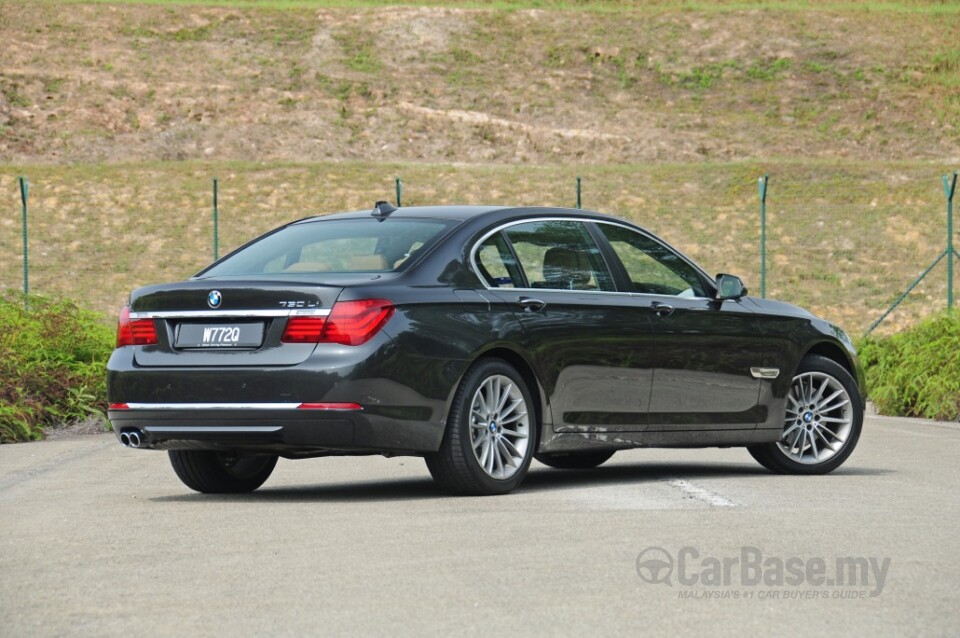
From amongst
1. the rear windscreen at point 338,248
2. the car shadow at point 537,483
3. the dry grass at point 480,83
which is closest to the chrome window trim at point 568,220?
the rear windscreen at point 338,248

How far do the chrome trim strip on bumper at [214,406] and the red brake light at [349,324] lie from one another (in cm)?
38

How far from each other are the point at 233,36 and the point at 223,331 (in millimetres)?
56773

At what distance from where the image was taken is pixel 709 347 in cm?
1042

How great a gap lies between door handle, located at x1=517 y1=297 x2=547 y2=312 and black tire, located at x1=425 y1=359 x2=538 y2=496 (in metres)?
0.34

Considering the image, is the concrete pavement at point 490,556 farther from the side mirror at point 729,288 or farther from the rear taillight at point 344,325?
the side mirror at point 729,288

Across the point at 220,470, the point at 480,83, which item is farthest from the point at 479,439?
the point at 480,83

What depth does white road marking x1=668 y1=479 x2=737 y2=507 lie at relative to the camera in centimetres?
888

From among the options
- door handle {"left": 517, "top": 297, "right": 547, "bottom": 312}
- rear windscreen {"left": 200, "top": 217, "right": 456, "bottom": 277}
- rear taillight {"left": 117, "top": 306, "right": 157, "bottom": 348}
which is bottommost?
rear taillight {"left": 117, "top": 306, "right": 157, "bottom": 348}

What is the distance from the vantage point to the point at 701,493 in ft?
30.9

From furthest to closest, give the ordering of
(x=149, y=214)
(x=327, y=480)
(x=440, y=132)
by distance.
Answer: (x=440, y=132)
(x=149, y=214)
(x=327, y=480)

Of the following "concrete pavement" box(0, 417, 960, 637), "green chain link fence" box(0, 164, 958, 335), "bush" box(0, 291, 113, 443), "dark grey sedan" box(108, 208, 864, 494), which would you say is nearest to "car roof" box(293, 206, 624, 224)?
"dark grey sedan" box(108, 208, 864, 494)

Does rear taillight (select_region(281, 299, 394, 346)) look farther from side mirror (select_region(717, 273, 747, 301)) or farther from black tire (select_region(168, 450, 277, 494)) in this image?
side mirror (select_region(717, 273, 747, 301))

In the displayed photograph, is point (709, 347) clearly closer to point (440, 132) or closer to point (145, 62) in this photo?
point (440, 132)

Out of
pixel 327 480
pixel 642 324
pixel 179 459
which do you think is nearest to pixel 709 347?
pixel 642 324
